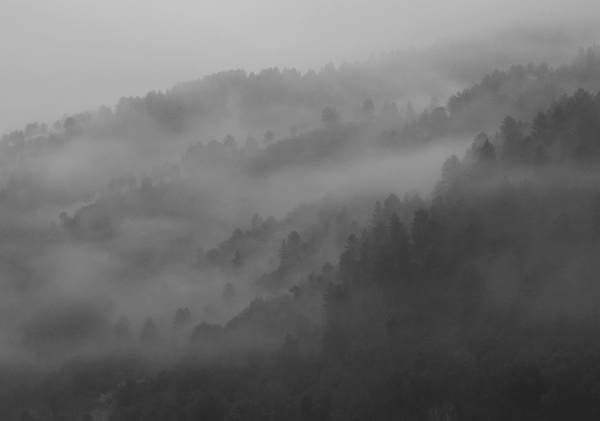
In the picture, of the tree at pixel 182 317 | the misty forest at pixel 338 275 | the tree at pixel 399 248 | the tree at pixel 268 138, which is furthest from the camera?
the tree at pixel 268 138

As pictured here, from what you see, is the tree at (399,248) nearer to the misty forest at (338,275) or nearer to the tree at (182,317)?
the misty forest at (338,275)

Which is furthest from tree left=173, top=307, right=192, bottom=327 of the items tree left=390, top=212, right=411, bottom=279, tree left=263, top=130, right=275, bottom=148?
tree left=263, top=130, right=275, bottom=148

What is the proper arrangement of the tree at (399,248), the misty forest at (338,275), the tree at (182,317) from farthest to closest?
the tree at (182,317) → the tree at (399,248) → the misty forest at (338,275)

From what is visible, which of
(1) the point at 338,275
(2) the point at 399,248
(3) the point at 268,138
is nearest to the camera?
(2) the point at 399,248

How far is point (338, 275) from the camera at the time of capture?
297 ft

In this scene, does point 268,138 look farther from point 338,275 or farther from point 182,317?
point 338,275

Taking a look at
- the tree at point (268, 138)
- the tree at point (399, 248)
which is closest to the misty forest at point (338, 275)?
Result: the tree at point (399, 248)

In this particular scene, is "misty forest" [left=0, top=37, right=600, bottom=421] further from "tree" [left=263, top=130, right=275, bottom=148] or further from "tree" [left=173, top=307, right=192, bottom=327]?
"tree" [left=263, top=130, right=275, bottom=148]

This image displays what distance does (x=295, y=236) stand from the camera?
346 ft

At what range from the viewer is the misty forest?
68.2 meters

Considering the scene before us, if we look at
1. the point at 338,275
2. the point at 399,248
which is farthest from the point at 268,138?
the point at 399,248

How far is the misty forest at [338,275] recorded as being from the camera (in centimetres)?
6825

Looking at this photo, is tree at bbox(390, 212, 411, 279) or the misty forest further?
tree at bbox(390, 212, 411, 279)

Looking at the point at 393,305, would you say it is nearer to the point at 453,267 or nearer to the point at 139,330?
the point at 453,267
